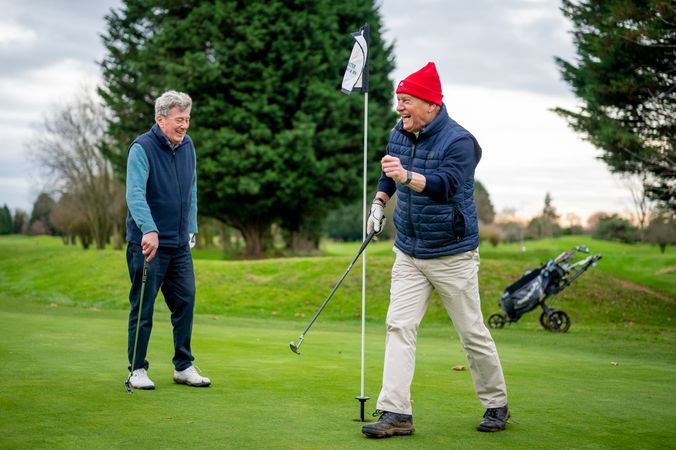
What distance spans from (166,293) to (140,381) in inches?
32.9

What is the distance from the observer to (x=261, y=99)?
30562mm

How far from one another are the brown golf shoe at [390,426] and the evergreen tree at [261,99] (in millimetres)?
25286

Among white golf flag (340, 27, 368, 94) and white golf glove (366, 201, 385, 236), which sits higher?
white golf flag (340, 27, 368, 94)

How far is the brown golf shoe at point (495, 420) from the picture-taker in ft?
17.3

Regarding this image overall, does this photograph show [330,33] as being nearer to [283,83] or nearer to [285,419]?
[283,83]

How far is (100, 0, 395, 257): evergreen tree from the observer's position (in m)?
30.6

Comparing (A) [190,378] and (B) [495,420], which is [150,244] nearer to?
(A) [190,378]

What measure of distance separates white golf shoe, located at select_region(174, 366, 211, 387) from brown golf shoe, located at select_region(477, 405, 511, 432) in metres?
2.38

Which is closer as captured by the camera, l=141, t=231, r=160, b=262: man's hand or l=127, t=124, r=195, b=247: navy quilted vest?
l=141, t=231, r=160, b=262: man's hand

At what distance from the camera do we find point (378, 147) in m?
35.5

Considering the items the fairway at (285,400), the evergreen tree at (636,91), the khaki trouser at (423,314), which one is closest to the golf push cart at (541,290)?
the fairway at (285,400)

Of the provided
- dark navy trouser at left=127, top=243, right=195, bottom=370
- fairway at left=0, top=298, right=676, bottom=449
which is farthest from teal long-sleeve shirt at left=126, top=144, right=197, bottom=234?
fairway at left=0, top=298, right=676, bottom=449

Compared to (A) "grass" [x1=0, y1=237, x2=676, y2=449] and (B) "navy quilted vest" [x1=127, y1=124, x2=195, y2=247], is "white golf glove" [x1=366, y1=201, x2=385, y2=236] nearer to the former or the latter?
(A) "grass" [x1=0, y1=237, x2=676, y2=449]

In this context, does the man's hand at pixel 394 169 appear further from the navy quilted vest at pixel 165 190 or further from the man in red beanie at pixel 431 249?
the navy quilted vest at pixel 165 190
